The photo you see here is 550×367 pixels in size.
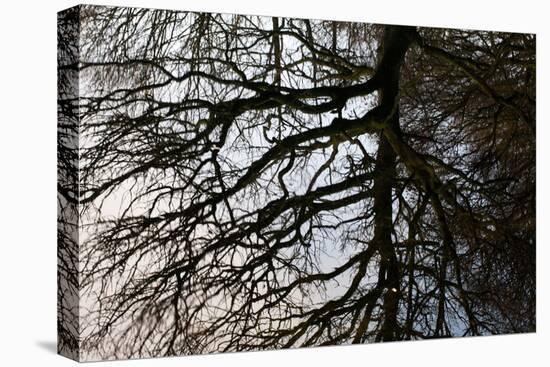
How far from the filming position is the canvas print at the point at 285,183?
7738mm

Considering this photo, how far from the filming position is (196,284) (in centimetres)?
804

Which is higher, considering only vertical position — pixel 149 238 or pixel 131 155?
pixel 131 155

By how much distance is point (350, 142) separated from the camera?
340 inches

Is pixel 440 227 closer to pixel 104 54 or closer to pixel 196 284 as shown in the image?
pixel 196 284

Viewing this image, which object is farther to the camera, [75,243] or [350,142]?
[350,142]

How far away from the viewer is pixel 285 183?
838 centimetres

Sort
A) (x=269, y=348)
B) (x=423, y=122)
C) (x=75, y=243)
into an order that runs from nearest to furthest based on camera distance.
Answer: (x=75, y=243), (x=269, y=348), (x=423, y=122)

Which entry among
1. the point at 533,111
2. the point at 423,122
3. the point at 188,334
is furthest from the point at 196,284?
the point at 533,111

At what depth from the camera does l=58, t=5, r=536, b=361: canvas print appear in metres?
7.74

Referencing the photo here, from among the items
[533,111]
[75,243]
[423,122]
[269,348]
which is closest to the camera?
[75,243]

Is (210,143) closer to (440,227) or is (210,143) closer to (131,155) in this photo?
(131,155)

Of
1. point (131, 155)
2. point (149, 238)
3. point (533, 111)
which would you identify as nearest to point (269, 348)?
point (149, 238)

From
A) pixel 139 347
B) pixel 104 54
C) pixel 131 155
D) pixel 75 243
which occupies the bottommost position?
pixel 139 347

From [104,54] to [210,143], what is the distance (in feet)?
3.30
